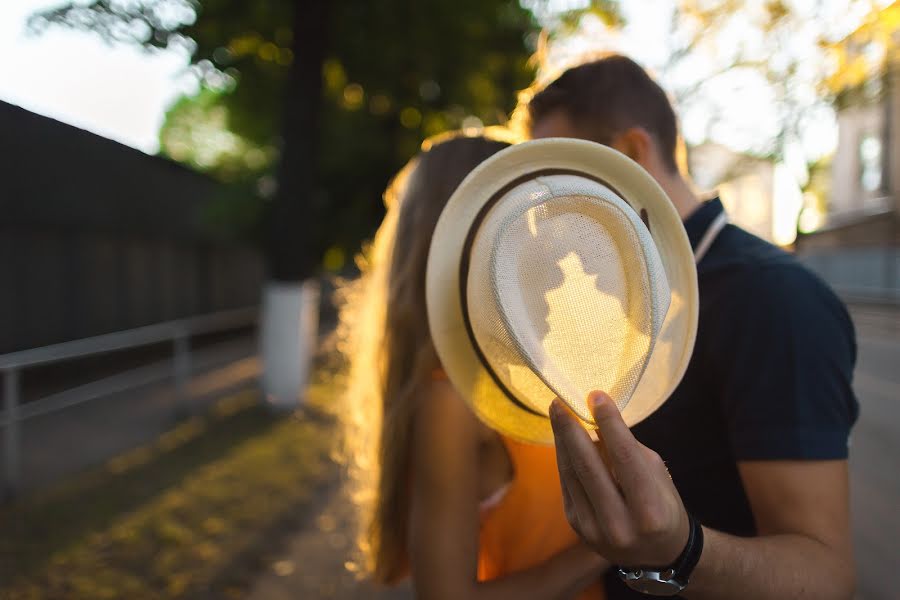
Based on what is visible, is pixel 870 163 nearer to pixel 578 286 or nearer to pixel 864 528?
pixel 864 528

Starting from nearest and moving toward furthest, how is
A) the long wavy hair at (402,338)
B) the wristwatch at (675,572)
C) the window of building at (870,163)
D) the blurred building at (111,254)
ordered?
the wristwatch at (675,572) → the long wavy hair at (402,338) → the blurred building at (111,254) → the window of building at (870,163)

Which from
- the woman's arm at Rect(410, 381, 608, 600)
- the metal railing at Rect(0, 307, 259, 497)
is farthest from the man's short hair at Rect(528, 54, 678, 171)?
the metal railing at Rect(0, 307, 259, 497)

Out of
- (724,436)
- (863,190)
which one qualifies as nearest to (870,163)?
(863,190)

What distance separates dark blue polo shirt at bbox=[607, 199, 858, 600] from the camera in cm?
127

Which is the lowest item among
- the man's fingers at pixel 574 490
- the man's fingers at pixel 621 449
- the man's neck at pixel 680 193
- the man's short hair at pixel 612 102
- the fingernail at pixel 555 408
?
the man's fingers at pixel 574 490

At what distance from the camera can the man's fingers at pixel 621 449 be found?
843 mm

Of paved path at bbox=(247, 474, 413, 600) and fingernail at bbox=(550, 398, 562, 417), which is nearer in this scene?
fingernail at bbox=(550, 398, 562, 417)

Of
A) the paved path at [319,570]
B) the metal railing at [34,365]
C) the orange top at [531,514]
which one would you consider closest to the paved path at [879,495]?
the orange top at [531,514]

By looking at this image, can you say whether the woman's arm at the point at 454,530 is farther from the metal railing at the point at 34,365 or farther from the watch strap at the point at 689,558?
the metal railing at the point at 34,365

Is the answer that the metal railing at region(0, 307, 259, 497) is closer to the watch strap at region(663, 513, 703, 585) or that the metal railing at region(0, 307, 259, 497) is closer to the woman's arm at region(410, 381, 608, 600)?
the woman's arm at region(410, 381, 608, 600)

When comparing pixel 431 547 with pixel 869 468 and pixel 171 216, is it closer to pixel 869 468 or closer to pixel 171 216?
pixel 869 468

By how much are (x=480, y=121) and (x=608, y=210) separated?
12.7 meters

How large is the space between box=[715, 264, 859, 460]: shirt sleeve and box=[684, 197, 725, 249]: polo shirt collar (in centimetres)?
22

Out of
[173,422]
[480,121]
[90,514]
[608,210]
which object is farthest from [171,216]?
[608,210]
